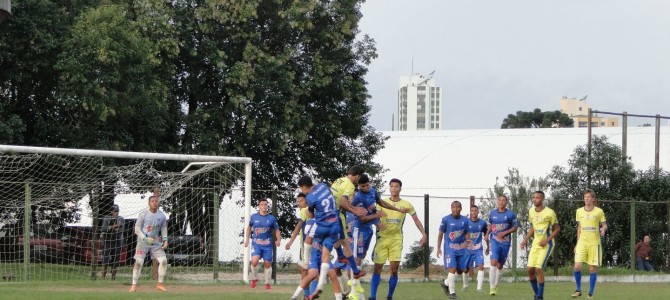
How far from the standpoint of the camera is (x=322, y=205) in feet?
54.7

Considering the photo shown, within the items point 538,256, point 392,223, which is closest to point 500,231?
point 538,256

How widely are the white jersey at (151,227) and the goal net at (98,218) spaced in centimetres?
245

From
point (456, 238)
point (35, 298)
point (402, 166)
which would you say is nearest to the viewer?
point (35, 298)

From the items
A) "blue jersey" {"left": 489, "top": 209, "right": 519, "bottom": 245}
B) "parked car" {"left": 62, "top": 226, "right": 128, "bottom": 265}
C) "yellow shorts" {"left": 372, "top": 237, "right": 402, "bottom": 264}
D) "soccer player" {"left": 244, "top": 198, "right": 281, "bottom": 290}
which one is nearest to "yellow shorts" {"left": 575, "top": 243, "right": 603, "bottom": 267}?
"blue jersey" {"left": 489, "top": 209, "right": 519, "bottom": 245}

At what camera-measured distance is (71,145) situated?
33688 millimetres

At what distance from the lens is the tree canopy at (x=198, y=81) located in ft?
107

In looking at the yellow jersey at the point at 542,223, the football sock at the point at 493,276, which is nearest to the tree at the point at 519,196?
the football sock at the point at 493,276

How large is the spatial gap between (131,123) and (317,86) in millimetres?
6639

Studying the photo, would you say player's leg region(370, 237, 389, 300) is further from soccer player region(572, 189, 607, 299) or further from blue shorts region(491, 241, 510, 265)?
blue shorts region(491, 241, 510, 265)

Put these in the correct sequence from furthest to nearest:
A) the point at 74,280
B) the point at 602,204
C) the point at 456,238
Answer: the point at 602,204, the point at 74,280, the point at 456,238

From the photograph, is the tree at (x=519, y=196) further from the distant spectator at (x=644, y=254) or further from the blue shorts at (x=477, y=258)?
the blue shorts at (x=477, y=258)

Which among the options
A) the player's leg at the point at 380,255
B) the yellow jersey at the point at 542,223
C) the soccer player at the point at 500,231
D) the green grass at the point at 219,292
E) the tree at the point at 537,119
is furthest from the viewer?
the tree at the point at 537,119

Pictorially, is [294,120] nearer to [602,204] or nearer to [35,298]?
[602,204]

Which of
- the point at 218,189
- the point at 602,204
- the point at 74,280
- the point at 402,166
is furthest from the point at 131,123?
the point at 402,166
